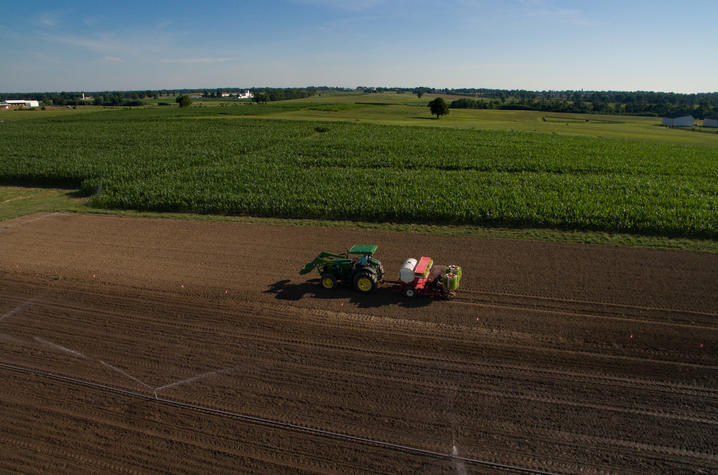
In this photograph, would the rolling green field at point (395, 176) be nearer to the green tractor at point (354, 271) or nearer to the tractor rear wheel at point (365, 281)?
the green tractor at point (354, 271)

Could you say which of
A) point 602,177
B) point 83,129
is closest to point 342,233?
point 602,177

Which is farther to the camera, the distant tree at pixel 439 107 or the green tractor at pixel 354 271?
the distant tree at pixel 439 107

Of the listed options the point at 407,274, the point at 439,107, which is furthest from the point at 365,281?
the point at 439,107

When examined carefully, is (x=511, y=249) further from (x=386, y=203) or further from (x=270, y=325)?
(x=270, y=325)

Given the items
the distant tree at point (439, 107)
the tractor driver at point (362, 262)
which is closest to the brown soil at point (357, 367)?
the tractor driver at point (362, 262)

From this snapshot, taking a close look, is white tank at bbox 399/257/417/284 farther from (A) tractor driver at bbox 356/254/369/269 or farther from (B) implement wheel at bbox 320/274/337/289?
(B) implement wheel at bbox 320/274/337/289

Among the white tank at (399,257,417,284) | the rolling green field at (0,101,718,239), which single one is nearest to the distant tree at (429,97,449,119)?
the rolling green field at (0,101,718,239)

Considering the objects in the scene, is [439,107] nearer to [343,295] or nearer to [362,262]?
[362,262]
